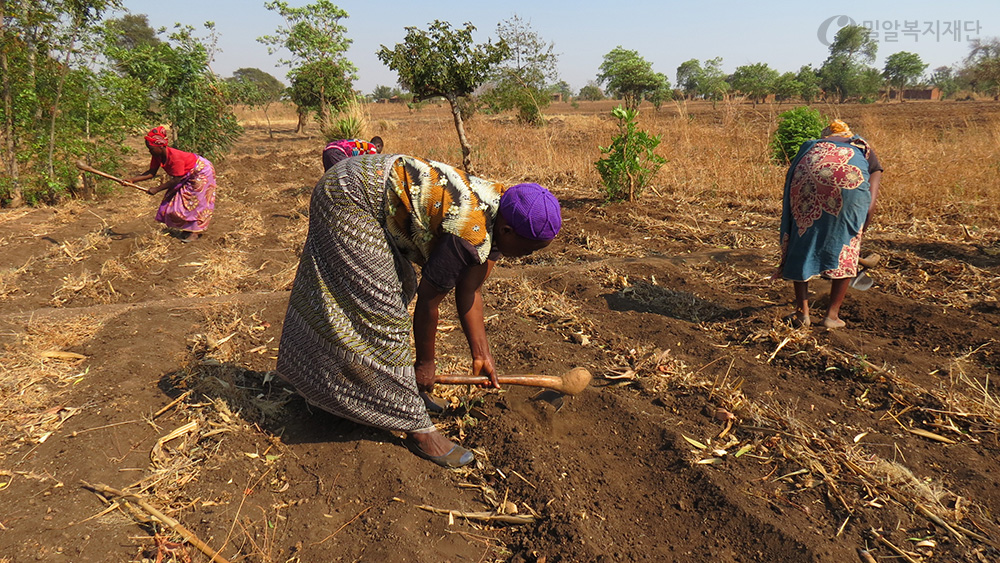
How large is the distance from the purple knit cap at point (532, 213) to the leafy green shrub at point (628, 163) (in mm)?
5379

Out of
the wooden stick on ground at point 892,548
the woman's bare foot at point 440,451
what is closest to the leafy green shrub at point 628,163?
the woman's bare foot at point 440,451

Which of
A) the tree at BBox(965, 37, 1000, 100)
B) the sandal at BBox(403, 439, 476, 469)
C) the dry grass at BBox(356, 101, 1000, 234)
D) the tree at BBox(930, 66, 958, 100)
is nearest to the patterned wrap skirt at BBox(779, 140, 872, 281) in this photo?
the sandal at BBox(403, 439, 476, 469)

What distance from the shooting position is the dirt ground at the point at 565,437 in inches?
77.3

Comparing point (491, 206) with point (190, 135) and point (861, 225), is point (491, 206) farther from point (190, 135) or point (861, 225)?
point (190, 135)

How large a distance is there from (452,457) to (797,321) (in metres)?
2.54

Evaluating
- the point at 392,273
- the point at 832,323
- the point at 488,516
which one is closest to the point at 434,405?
the point at 488,516

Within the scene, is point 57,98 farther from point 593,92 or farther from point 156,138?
point 593,92

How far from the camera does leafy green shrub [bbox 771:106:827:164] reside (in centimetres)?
838

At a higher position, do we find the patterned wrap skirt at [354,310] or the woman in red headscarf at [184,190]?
the woman in red headscarf at [184,190]

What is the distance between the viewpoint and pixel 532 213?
1872 mm

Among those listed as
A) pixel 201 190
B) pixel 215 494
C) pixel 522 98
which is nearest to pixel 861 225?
pixel 215 494

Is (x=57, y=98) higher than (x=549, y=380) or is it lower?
higher

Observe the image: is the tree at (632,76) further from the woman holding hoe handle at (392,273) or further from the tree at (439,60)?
the woman holding hoe handle at (392,273)

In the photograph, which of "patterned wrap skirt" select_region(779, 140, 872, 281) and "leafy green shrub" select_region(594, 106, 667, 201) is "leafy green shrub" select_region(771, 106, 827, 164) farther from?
"patterned wrap skirt" select_region(779, 140, 872, 281)
